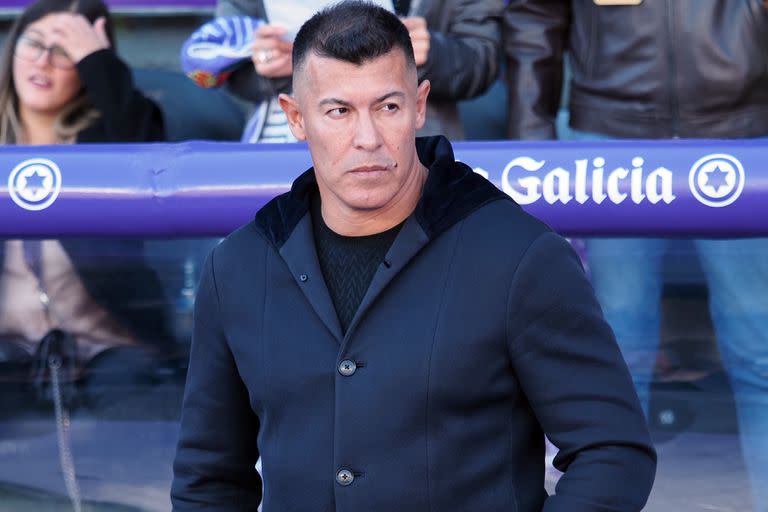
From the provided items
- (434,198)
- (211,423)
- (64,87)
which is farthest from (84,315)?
(434,198)

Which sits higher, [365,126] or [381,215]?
[365,126]

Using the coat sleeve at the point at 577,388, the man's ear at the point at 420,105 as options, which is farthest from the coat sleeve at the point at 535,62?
the coat sleeve at the point at 577,388

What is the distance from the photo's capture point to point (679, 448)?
290 cm

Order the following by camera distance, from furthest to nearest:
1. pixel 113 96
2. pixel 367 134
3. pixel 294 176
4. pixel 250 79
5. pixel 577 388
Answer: pixel 113 96 → pixel 250 79 → pixel 294 176 → pixel 367 134 → pixel 577 388

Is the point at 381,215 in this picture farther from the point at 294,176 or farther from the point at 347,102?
the point at 294,176

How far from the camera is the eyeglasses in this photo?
3.87 m

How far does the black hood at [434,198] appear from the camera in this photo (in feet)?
6.16

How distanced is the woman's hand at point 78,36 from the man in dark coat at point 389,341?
2017 millimetres

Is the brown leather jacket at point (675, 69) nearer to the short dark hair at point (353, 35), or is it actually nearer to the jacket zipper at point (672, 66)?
the jacket zipper at point (672, 66)

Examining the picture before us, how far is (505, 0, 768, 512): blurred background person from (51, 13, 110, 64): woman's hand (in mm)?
1291

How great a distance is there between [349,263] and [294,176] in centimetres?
90

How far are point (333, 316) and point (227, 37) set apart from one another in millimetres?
1875

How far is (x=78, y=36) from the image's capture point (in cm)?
386

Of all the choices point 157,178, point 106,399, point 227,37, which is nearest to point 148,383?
point 106,399
